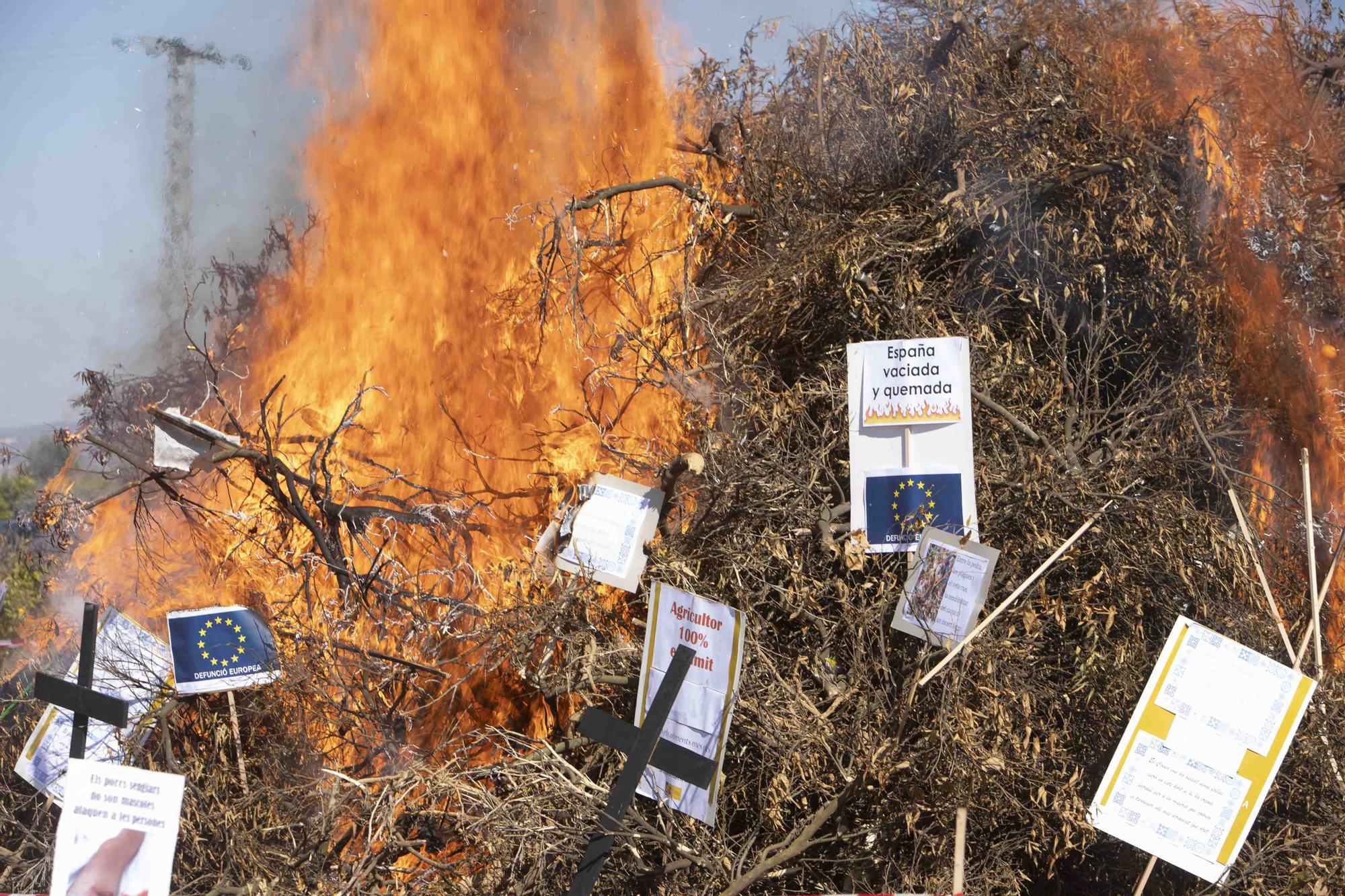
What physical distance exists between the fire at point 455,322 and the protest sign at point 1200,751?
2.24m

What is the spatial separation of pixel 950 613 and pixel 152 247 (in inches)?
165

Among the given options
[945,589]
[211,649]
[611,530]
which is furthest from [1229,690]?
[211,649]

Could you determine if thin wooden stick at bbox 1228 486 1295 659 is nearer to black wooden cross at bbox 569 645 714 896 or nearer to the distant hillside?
black wooden cross at bbox 569 645 714 896

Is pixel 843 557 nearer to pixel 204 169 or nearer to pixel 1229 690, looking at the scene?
pixel 1229 690

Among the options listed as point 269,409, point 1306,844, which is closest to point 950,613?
point 1306,844

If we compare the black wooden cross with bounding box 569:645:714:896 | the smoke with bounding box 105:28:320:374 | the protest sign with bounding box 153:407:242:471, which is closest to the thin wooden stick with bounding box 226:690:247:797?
the protest sign with bounding box 153:407:242:471

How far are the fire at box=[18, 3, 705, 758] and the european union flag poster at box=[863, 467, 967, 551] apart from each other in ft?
3.59

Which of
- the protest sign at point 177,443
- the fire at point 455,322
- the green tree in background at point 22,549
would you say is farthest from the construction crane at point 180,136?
the green tree in background at point 22,549

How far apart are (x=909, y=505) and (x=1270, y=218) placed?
1.91 meters

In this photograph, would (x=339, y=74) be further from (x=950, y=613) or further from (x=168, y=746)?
(x=950, y=613)

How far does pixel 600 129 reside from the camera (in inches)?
201

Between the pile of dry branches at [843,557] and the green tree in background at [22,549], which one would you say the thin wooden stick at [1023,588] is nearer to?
the pile of dry branches at [843,557]

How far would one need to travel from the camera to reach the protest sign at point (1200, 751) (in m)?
3.45

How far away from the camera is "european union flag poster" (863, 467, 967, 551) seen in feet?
13.0
